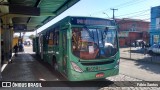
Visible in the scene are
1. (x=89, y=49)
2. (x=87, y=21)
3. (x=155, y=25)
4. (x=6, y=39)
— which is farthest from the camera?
(x=155, y=25)

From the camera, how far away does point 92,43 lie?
8.98m

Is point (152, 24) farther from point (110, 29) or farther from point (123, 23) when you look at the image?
point (110, 29)

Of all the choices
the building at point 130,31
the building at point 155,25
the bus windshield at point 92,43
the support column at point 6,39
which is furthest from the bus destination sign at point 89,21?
the building at point 130,31

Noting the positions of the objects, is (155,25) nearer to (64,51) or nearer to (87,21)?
(87,21)

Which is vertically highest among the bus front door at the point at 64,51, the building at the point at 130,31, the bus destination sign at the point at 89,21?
the building at the point at 130,31

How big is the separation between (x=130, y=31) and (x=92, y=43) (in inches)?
2099

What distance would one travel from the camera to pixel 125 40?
2275 inches

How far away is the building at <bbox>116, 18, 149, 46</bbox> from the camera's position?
57.4 meters

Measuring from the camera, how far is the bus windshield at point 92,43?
348 inches

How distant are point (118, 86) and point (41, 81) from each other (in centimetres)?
382

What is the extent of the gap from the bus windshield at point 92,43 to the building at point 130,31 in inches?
1846

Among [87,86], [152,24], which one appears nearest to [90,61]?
[87,86]

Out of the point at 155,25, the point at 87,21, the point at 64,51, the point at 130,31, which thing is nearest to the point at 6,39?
the point at 64,51

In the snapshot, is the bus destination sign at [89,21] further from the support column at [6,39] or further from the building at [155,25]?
the building at [155,25]
